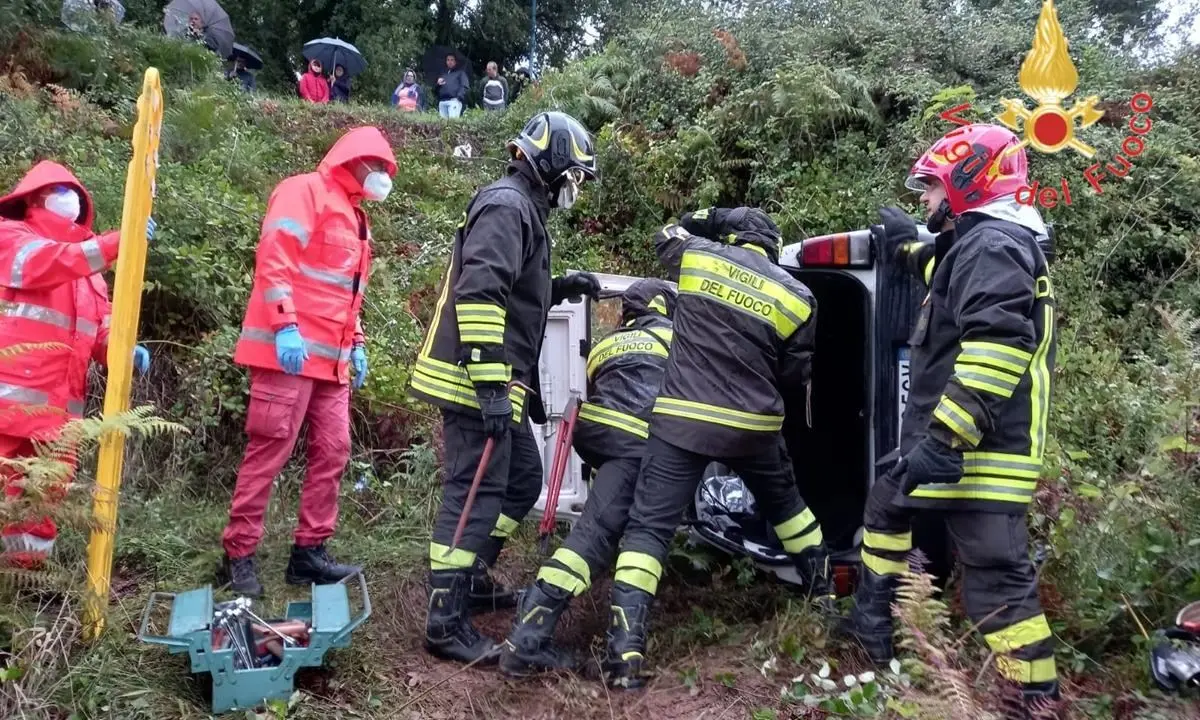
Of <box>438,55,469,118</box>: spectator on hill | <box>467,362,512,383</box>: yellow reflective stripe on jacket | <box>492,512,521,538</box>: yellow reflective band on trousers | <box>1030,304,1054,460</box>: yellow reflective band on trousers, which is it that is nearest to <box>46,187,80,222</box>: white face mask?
<box>467,362,512,383</box>: yellow reflective stripe on jacket

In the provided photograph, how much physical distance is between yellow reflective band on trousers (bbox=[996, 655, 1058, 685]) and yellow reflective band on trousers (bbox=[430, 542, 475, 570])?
2027 mm

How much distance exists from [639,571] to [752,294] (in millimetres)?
1229

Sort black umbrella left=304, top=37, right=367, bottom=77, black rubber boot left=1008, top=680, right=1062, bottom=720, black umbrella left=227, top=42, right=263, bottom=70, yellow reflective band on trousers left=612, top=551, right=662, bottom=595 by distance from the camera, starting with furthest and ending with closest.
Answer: black umbrella left=304, top=37, right=367, bottom=77, black umbrella left=227, top=42, right=263, bottom=70, yellow reflective band on trousers left=612, top=551, right=662, bottom=595, black rubber boot left=1008, top=680, right=1062, bottom=720

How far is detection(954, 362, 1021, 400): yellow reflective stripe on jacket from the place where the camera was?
2916 millimetres

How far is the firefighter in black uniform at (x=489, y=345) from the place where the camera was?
360 centimetres

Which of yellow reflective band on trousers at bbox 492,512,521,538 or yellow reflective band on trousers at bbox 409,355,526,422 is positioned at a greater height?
yellow reflective band on trousers at bbox 409,355,526,422

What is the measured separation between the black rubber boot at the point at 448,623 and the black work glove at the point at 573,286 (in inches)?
56.6

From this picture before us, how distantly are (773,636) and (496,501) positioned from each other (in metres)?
1.29

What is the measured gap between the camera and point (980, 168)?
323 cm

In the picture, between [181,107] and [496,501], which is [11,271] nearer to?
[496,501]

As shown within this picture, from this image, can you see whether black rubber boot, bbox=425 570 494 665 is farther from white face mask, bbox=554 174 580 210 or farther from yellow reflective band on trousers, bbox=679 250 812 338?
white face mask, bbox=554 174 580 210

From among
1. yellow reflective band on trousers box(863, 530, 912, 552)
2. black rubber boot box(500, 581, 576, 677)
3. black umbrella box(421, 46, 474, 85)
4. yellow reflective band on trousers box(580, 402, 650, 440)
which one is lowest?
black rubber boot box(500, 581, 576, 677)

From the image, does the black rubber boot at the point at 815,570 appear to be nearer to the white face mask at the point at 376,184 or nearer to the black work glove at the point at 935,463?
the black work glove at the point at 935,463

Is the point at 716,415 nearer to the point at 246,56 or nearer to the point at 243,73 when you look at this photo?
the point at 243,73
